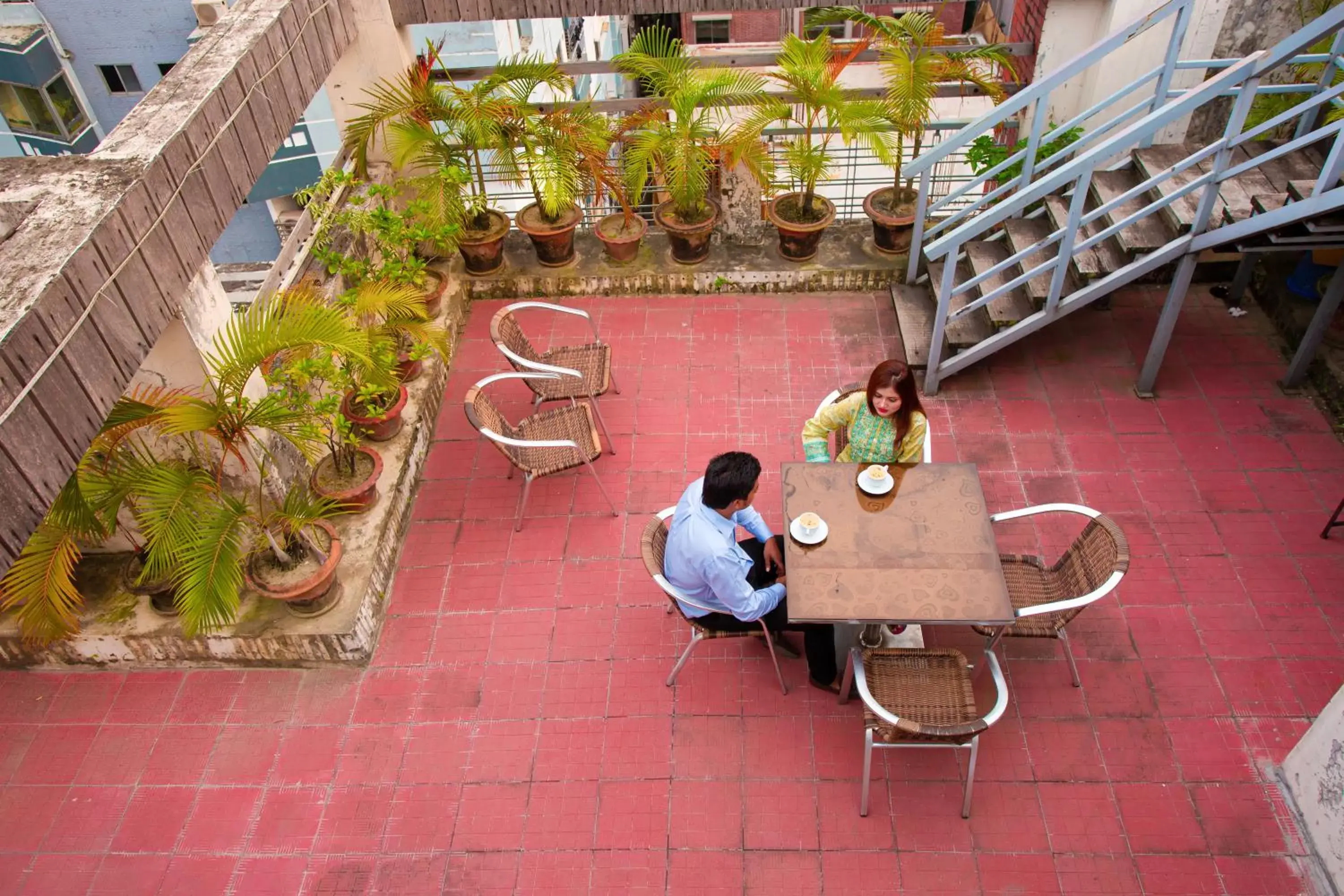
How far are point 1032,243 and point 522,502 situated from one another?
13.3ft

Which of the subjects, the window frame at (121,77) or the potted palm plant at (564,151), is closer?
the potted palm plant at (564,151)

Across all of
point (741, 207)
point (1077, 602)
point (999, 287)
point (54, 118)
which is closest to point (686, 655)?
point (1077, 602)

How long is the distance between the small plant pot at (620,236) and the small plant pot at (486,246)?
0.79 meters

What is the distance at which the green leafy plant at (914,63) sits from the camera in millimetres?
6324

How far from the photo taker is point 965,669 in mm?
4270

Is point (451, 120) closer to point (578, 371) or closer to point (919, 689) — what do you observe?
point (578, 371)

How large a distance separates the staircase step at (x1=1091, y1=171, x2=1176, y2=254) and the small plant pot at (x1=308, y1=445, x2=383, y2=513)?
488 cm

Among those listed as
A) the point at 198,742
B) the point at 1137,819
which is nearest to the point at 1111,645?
the point at 1137,819

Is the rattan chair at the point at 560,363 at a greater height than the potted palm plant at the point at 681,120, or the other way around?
the potted palm plant at the point at 681,120

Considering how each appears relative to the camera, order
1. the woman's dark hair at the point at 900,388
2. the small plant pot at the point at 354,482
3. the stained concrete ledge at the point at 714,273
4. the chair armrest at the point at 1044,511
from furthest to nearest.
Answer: the stained concrete ledge at the point at 714,273, the small plant pot at the point at 354,482, the chair armrest at the point at 1044,511, the woman's dark hair at the point at 900,388

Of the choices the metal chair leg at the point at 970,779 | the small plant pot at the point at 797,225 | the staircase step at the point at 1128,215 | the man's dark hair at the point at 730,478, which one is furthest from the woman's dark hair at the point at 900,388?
the small plant pot at the point at 797,225

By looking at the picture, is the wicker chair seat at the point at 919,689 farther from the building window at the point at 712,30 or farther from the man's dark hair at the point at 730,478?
the building window at the point at 712,30

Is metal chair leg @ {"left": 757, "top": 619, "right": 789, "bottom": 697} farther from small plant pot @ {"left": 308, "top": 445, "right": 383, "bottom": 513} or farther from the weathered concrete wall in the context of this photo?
small plant pot @ {"left": 308, "top": 445, "right": 383, "bottom": 513}

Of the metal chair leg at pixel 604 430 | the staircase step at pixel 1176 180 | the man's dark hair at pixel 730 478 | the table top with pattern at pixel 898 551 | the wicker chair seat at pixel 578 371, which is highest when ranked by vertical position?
the man's dark hair at pixel 730 478
